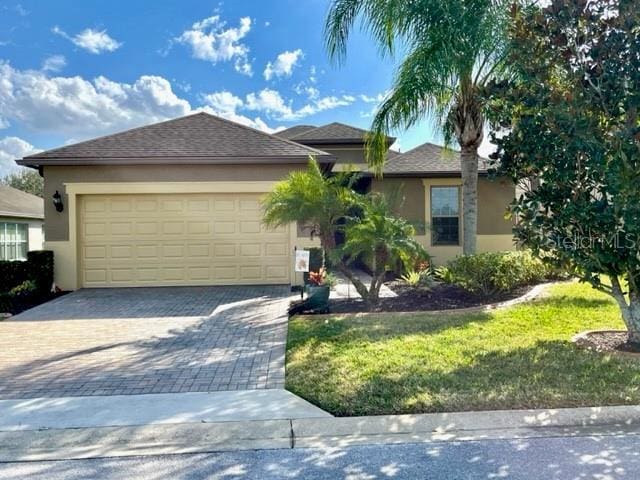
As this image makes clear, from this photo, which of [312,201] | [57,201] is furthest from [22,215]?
[312,201]

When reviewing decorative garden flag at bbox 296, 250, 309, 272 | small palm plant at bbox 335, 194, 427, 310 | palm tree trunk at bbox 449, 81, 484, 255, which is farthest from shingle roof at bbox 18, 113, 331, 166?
decorative garden flag at bbox 296, 250, 309, 272

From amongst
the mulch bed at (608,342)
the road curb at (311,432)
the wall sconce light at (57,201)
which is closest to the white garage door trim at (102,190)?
the wall sconce light at (57,201)

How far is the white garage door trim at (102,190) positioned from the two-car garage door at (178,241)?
7.6 inches

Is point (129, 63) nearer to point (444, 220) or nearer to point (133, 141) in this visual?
point (133, 141)

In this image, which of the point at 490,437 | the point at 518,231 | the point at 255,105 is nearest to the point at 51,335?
the point at 490,437

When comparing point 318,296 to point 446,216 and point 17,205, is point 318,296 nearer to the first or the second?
point 446,216

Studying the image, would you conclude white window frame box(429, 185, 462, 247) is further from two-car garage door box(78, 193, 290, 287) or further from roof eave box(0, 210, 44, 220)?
roof eave box(0, 210, 44, 220)

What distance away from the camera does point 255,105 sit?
1875 cm

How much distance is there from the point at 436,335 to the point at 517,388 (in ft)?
6.41

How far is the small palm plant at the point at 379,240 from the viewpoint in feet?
24.5

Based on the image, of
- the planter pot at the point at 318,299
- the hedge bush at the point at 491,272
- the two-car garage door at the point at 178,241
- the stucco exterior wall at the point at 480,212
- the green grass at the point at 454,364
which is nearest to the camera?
the green grass at the point at 454,364

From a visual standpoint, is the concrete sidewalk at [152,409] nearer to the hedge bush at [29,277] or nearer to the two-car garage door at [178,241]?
the hedge bush at [29,277]

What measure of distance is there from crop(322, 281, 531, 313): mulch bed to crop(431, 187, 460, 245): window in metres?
4.31

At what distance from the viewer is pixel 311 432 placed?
3.55m
